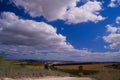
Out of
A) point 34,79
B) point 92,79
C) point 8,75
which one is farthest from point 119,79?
point 8,75

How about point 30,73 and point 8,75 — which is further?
point 30,73

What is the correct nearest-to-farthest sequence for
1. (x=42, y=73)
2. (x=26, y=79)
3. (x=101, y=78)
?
(x=26, y=79), (x=101, y=78), (x=42, y=73)

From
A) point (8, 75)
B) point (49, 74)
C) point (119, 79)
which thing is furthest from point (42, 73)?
point (119, 79)

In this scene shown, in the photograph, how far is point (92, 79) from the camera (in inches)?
1618

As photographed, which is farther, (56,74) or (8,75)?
(56,74)

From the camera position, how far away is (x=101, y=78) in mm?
39188

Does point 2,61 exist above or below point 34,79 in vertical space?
above

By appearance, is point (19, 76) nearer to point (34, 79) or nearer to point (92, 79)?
point (34, 79)

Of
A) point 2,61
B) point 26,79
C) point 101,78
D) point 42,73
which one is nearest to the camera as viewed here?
point 26,79

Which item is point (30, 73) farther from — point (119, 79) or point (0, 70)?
point (119, 79)

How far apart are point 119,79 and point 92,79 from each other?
19.4 ft

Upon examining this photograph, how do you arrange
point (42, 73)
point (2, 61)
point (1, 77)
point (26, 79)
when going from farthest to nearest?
point (2, 61)
point (42, 73)
point (26, 79)
point (1, 77)

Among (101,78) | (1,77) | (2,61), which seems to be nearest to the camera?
(1,77)

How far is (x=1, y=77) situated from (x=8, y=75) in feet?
6.72
